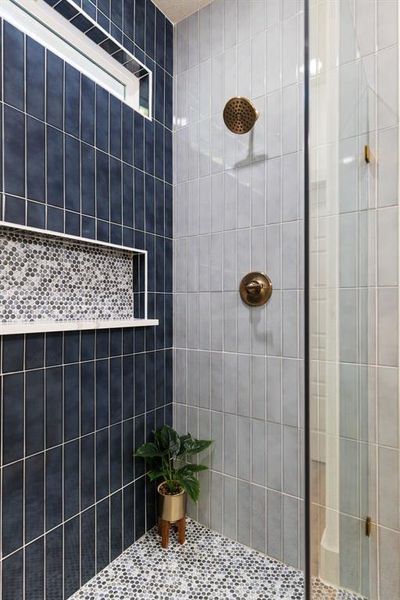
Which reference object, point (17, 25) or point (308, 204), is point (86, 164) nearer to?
point (17, 25)

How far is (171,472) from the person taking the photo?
1.61 m

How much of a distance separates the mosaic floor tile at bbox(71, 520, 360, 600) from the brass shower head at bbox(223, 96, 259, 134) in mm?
1836

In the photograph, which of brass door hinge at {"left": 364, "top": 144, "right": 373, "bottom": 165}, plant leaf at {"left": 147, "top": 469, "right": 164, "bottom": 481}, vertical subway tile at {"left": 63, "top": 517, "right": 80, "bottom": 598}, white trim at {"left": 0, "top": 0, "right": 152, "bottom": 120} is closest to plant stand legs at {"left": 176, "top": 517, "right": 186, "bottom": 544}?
plant leaf at {"left": 147, "top": 469, "right": 164, "bottom": 481}

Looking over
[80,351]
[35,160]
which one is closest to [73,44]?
[35,160]

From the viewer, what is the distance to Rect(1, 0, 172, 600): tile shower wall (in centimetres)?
116

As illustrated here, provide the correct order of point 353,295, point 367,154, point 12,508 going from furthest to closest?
1. point 12,508
2. point 367,154
3. point 353,295

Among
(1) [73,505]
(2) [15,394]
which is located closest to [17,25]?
(2) [15,394]

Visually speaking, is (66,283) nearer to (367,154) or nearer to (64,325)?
(64,325)

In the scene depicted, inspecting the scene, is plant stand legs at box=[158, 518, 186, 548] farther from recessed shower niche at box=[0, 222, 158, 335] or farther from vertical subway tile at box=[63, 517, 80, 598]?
recessed shower niche at box=[0, 222, 158, 335]

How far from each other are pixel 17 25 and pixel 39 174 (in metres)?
0.48

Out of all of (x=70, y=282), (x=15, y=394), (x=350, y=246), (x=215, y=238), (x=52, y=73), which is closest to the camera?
(x=350, y=246)

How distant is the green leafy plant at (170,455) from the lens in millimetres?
1572

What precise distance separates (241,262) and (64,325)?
2.70 ft

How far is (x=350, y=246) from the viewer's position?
0.75 meters
